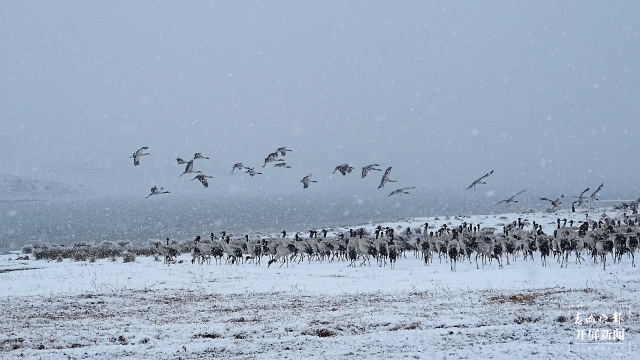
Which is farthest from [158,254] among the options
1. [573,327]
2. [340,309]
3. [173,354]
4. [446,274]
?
[573,327]

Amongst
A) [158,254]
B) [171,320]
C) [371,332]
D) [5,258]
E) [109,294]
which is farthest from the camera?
[5,258]

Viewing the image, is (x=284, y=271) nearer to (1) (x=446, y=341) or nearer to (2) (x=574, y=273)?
(2) (x=574, y=273)

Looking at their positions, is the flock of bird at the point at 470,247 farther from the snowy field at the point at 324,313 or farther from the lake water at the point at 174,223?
the lake water at the point at 174,223

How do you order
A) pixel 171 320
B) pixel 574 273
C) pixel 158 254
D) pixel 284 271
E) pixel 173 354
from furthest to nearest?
pixel 158 254, pixel 284 271, pixel 574 273, pixel 171 320, pixel 173 354

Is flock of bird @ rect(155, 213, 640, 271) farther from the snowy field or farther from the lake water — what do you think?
the lake water

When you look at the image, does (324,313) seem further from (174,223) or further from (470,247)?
(174,223)

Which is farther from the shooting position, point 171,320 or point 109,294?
point 109,294

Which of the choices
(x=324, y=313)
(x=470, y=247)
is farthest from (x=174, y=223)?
(x=324, y=313)

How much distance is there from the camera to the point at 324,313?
14.2 meters

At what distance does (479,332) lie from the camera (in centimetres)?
1125

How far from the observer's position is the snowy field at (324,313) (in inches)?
414

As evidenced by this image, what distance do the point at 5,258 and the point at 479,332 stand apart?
36250 millimetres

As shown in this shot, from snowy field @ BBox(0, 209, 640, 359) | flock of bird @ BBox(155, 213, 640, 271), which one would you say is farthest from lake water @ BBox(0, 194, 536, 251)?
snowy field @ BBox(0, 209, 640, 359)

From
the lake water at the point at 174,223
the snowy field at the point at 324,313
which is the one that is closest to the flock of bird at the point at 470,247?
the snowy field at the point at 324,313
